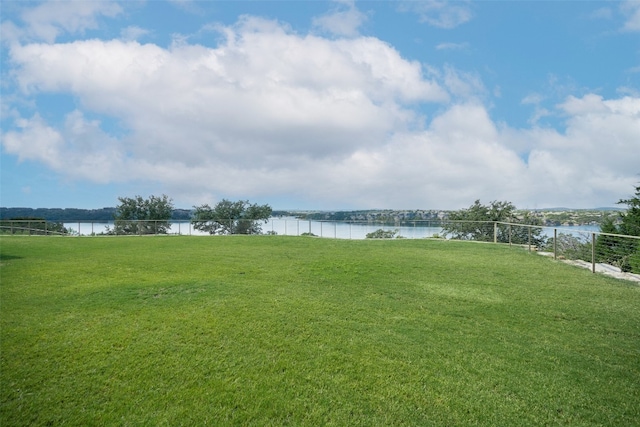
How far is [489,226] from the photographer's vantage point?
2019cm

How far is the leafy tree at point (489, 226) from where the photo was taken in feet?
61.0

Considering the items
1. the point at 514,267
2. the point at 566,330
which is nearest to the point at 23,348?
the point at 566,330

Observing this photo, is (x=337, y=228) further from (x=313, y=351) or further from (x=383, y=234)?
(x=313, y=351)

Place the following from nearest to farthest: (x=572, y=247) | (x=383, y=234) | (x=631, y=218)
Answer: (x=572, y=247), (x=631, y=218), (x=383, y=234)

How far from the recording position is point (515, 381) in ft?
12.2

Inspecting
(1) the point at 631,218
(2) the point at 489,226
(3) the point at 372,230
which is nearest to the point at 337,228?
(3) the point at 372,230

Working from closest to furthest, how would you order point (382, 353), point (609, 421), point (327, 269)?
point (609, 421)
point (382, 353)
point (327, 269)

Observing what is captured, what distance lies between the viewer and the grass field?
10.6 ft

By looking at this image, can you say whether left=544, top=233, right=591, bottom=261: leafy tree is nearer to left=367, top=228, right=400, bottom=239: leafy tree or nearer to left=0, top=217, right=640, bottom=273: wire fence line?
left=0, top=217, right=640, bottom=273: wire fence line

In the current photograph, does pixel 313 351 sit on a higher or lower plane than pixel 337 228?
lower

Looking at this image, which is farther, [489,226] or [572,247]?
[489,226]

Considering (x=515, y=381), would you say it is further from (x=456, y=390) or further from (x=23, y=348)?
(x=23, y=348)

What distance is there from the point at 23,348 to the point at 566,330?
7.24m

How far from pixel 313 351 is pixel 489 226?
18.6 m
